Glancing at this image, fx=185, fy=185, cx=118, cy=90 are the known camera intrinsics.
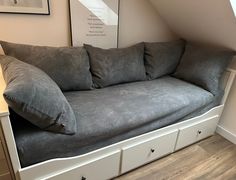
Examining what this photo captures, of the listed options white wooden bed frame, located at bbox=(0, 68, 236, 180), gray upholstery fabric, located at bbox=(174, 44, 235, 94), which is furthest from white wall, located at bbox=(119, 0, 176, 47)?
white wooden bed frame, located at bbox=(0, 68, 236, 180)

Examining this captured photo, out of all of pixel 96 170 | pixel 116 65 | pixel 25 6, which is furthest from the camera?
pixel 116 65

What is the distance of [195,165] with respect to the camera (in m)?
1.69

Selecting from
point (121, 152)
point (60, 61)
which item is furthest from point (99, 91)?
point (121, 152)

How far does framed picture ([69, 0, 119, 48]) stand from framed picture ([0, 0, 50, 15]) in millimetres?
230

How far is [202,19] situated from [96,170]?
5.50 feet

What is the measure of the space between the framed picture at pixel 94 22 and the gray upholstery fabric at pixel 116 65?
0.17m

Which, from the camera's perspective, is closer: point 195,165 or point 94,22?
point 195,165

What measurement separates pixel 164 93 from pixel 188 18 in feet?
2.84

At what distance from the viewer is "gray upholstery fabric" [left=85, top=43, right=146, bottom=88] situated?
1.73m

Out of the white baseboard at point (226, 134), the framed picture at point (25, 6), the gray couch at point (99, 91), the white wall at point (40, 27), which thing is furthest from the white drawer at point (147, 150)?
the framed picture at point (25, 6)

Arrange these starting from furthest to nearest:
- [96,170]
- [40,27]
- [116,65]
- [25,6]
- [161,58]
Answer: [161,58], [116,65], [40,27], [25,6], [96,170]

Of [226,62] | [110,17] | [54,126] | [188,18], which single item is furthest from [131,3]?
[54,126]

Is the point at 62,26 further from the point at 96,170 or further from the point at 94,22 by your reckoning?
the point at 96,170

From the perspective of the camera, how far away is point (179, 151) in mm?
1842
